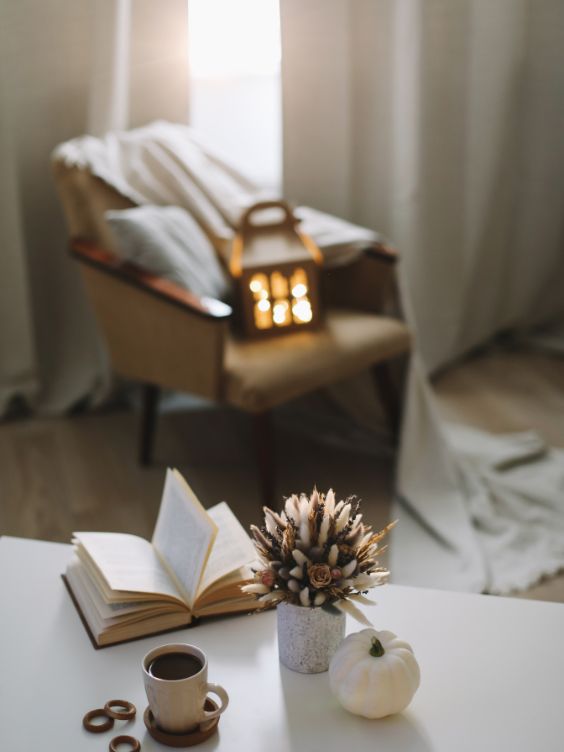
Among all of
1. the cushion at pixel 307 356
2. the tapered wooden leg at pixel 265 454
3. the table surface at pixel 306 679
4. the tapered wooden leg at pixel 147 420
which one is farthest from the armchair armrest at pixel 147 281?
the table surface at pixel 306 679

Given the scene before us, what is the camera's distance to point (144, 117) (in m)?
2.83

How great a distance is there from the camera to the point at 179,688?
40.1 inches

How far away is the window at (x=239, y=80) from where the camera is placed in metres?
2.84

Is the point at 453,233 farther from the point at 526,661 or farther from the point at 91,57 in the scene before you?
the point at 526,661

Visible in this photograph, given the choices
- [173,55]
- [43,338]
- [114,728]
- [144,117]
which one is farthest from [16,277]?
[114,728]

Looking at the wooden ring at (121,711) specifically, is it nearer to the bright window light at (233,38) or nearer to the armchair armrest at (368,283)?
the armchair armrest at (368,283)

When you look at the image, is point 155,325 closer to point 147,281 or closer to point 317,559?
point 147,281

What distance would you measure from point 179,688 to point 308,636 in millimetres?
179

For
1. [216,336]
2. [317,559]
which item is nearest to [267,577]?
[317,559]

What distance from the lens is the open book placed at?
4.01ft

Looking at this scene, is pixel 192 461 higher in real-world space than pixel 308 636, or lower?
lower

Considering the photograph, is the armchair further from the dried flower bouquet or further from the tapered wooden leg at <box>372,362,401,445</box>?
the dried flower bouquet

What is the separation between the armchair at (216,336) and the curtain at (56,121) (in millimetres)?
438

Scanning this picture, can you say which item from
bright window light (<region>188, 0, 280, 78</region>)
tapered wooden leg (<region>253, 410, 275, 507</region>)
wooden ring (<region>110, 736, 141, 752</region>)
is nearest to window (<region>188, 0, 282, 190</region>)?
bright window light (<region>188, 0, 280, 78</region>)
